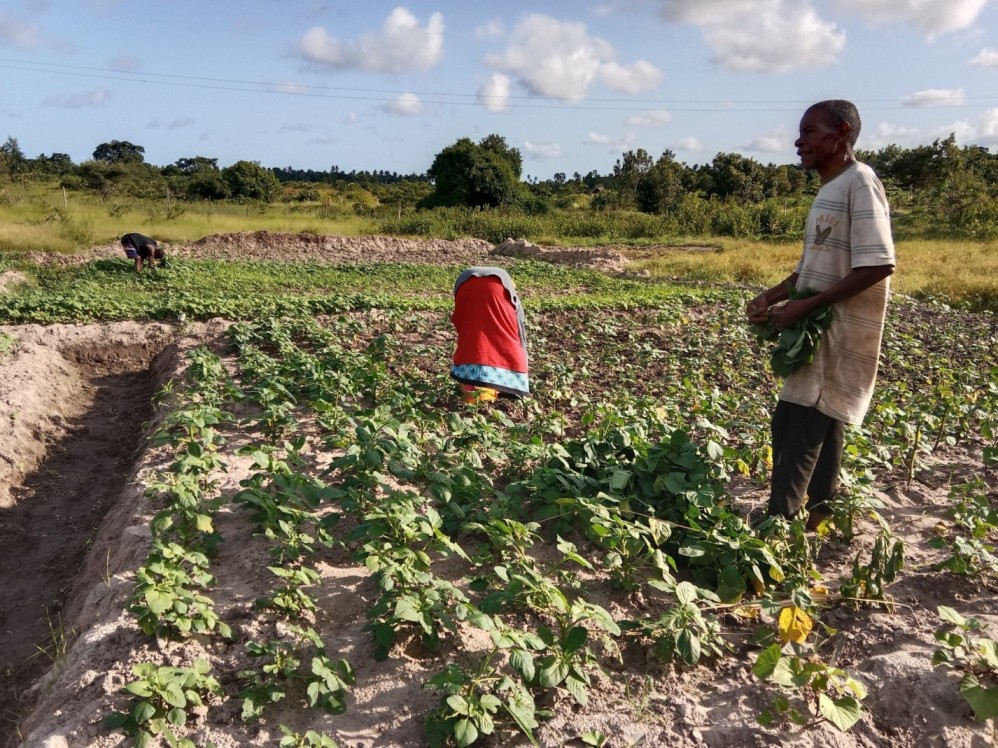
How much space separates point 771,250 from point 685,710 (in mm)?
21011

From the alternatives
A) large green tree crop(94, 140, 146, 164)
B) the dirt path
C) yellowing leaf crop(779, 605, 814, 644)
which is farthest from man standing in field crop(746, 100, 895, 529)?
large green tree crop(94, 140, 146, 164)

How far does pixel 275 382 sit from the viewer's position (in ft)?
16.0

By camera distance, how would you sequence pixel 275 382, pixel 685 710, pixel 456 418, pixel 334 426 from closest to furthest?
pixel 685 710, pixel 456 418, pixel 334 426, pixel 275 382

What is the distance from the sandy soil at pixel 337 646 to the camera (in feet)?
6.68

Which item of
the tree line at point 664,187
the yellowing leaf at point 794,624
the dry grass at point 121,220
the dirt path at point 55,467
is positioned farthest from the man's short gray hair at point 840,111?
the tree line at point 664,187

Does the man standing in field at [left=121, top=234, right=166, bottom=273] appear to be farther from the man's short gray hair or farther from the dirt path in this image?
the man's short gray hair

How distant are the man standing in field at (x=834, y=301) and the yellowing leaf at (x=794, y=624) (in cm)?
61

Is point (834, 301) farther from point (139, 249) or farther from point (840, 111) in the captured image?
point (139, 249)

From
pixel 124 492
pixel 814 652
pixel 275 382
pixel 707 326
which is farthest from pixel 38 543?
pixel 707 326

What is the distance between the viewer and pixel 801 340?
2.64 metres

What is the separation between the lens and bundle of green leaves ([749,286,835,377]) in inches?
104

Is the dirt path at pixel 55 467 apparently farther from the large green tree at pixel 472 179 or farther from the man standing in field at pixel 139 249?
the large green tree at pixel 472 179

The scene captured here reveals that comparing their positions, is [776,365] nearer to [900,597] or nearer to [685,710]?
[900,597]

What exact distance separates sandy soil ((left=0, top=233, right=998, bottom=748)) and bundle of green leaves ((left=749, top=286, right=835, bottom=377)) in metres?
1.00
